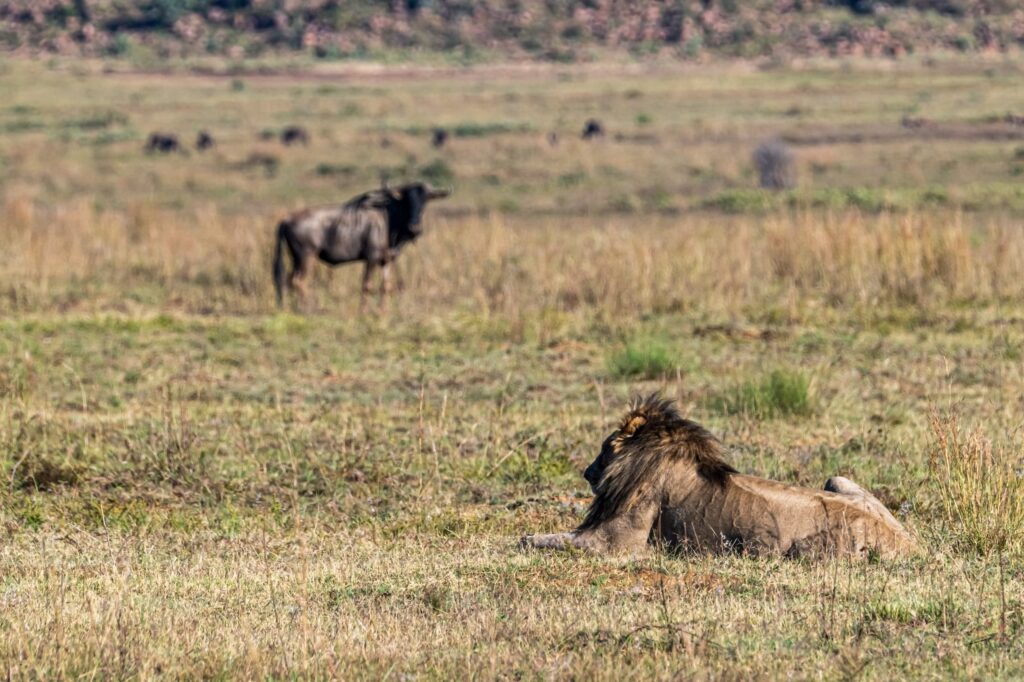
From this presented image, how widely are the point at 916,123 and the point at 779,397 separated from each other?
37380 millimetres

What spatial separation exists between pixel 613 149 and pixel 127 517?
33.1 metres

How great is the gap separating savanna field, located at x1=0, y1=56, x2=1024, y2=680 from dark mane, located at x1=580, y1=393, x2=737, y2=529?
367 mm

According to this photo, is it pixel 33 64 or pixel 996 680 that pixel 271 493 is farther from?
pixel 33 64

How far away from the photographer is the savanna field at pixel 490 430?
5871mm

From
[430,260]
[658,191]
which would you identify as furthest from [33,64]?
[430,260]

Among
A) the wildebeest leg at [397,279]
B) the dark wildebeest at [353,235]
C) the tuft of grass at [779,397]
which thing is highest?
the tuft of grass at [779,397]

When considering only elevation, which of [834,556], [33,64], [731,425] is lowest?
[33,64]

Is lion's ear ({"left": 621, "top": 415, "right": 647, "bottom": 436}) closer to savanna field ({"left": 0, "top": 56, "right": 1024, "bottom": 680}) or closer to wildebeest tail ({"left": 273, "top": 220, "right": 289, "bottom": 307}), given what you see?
savanna field ({"left": 0, "top": 56, "right": 1024, "bottom": 680})

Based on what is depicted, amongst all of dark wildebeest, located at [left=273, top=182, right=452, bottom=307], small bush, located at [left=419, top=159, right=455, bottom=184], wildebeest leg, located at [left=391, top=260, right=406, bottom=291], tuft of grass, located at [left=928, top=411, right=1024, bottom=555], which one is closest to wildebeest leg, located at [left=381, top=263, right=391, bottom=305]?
dark wildebeest, located at [left=273, top=182, right=452, bottom=307]

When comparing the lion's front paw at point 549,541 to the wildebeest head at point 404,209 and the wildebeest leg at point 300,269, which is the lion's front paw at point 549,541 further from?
the wildebeest head at point 404,209

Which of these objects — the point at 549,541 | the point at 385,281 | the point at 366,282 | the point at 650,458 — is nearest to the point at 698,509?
the point at 650,458

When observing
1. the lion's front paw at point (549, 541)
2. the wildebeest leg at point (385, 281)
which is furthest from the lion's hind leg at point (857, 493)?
the wildebeest leg at point (385, 281)

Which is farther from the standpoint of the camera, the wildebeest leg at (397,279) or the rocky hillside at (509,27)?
the rocky hillside at (509,27)

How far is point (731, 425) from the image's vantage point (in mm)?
10898
